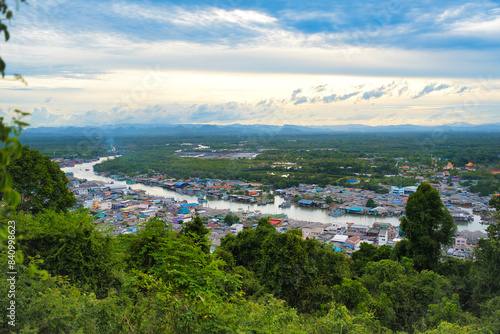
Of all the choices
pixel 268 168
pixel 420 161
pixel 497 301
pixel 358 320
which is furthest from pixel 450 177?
pixel 358 320

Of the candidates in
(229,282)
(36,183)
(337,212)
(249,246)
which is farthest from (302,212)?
(229,282)

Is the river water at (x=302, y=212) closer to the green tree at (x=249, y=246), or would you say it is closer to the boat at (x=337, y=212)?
the boat at (x=337, y=212)

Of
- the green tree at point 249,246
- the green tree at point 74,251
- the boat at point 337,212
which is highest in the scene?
the green tree at point 74,251

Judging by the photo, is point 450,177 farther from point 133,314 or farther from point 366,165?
point 133,314

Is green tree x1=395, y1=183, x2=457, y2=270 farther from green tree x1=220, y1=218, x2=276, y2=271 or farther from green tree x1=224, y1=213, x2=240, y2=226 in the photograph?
green tree x1=224, y1=213, x2=240, y2=226

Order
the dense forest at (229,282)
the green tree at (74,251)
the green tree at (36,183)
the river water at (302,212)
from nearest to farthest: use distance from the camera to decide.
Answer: the dense forest at (229,282), the green tree at (74,251), the green tree at (36,183), the river water at (302,212)

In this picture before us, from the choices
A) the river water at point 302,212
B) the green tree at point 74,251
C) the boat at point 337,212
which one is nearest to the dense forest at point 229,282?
the green tree at point 74,251
